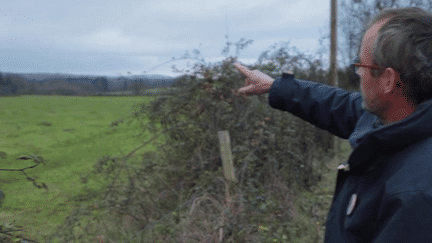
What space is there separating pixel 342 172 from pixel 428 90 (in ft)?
1.58

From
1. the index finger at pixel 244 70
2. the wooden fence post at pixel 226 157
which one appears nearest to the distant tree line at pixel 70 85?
the wooden fence post at pixel 226 157

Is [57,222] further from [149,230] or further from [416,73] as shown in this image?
[416,73]

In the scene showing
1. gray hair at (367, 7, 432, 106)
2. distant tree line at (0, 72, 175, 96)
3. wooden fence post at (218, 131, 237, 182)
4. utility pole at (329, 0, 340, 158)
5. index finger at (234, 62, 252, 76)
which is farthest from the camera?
utility pole at (329, 0, 340, 158)

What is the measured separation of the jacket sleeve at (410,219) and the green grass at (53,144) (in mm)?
3277

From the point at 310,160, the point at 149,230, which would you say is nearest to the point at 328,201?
Answer: the point at 310,160

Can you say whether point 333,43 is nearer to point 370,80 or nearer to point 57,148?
point 57,148

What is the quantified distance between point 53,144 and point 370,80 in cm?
495

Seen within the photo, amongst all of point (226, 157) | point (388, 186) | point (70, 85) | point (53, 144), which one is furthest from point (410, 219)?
point (53, 144)

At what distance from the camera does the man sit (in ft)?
3.08

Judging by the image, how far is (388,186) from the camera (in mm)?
1004

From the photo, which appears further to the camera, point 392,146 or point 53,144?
point 53,144

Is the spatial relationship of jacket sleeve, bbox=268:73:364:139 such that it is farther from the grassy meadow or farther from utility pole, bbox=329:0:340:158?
utility pole, bbox=329:0:340:158

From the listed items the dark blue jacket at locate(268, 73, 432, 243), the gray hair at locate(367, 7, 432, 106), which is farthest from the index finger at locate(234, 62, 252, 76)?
the gray hair at locate(367, 7, 432, 106)

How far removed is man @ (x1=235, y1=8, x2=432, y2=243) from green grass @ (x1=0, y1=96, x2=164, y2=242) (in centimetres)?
312
